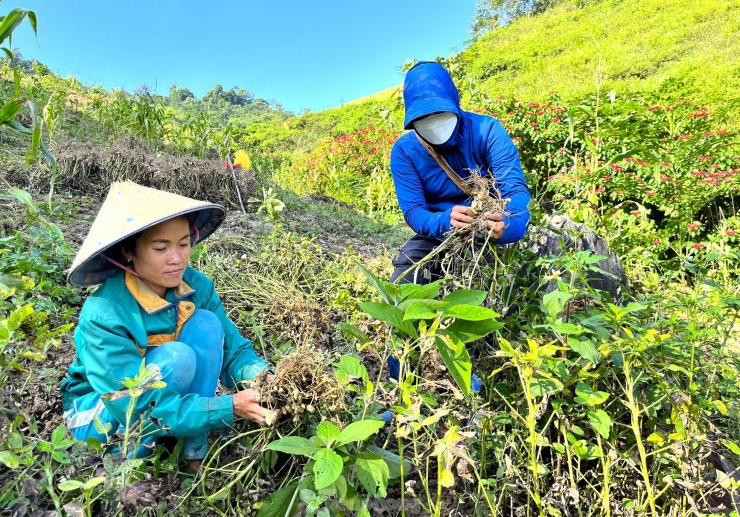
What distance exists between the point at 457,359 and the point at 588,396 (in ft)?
1.24

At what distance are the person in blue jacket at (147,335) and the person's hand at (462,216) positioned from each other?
2.62 feet

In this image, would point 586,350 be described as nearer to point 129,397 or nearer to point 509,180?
point 509,180

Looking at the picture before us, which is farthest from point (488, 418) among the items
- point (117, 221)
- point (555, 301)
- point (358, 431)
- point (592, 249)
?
point (592, 249)

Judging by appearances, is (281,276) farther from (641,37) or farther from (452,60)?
(641,37)

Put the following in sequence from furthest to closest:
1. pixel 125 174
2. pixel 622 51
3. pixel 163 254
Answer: pixel 622 51 < pixel 125 174 < pixel 163 254

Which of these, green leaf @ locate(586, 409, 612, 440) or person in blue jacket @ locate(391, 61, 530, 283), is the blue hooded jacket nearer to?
person in blue jacket @ locate(391, 61, 530, 283)

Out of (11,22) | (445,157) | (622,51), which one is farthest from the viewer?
(622,51)

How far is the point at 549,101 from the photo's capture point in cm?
585

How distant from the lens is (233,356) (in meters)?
1.53

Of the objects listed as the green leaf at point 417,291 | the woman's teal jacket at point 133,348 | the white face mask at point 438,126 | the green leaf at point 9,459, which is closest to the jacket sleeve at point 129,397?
the woman's teal jacket at point 133,348

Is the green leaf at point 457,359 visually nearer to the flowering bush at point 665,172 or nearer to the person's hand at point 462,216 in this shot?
the person's hand at point 462,216

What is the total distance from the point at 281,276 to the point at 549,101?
482cm

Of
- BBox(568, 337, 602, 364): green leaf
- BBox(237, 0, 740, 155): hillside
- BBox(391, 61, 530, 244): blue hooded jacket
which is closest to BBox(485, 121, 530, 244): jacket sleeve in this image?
BBox(391, 61, 530, 244): blue hooded jacket

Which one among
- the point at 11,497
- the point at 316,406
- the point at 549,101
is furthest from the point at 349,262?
the point at 549,101
